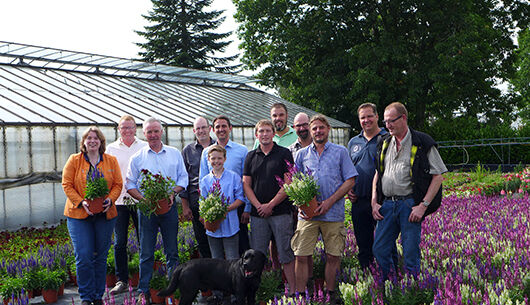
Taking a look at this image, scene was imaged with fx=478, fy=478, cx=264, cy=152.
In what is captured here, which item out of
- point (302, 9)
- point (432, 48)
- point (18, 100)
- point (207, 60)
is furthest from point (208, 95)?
point (207, 60)

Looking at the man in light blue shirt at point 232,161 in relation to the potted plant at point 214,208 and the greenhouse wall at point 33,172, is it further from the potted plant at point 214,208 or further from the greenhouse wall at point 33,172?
the greenhouse wall at point 33,172


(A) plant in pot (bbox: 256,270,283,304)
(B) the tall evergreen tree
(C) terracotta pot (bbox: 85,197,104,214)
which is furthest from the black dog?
(B) the tall evergreen tree

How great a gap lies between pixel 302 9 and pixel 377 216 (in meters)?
21.4

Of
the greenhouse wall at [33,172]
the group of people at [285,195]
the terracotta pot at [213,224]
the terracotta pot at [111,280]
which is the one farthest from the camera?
the greenhouse wall at [33,172]

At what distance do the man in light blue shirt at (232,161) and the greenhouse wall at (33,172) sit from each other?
6.95m

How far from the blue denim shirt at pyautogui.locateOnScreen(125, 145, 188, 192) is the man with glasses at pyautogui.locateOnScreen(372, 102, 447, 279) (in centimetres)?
216

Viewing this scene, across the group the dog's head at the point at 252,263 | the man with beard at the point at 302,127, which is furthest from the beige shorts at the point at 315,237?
the man with beard at the point at 302,127

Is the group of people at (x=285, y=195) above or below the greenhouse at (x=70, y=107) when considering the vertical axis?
below

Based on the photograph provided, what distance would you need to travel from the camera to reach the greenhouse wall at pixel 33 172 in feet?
34.0

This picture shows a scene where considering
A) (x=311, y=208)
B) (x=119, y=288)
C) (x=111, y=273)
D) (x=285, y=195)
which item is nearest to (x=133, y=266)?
(x=111, y=273)

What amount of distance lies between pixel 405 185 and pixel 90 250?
3.06 meters

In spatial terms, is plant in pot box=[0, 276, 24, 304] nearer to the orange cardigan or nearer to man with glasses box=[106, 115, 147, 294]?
man with glasses box=[106, 115, 147, 294]

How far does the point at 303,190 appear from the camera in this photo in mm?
4297

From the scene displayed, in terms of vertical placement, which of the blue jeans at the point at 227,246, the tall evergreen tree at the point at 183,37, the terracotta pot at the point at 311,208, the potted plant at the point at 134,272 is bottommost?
the potted plant at the point at 134,272
